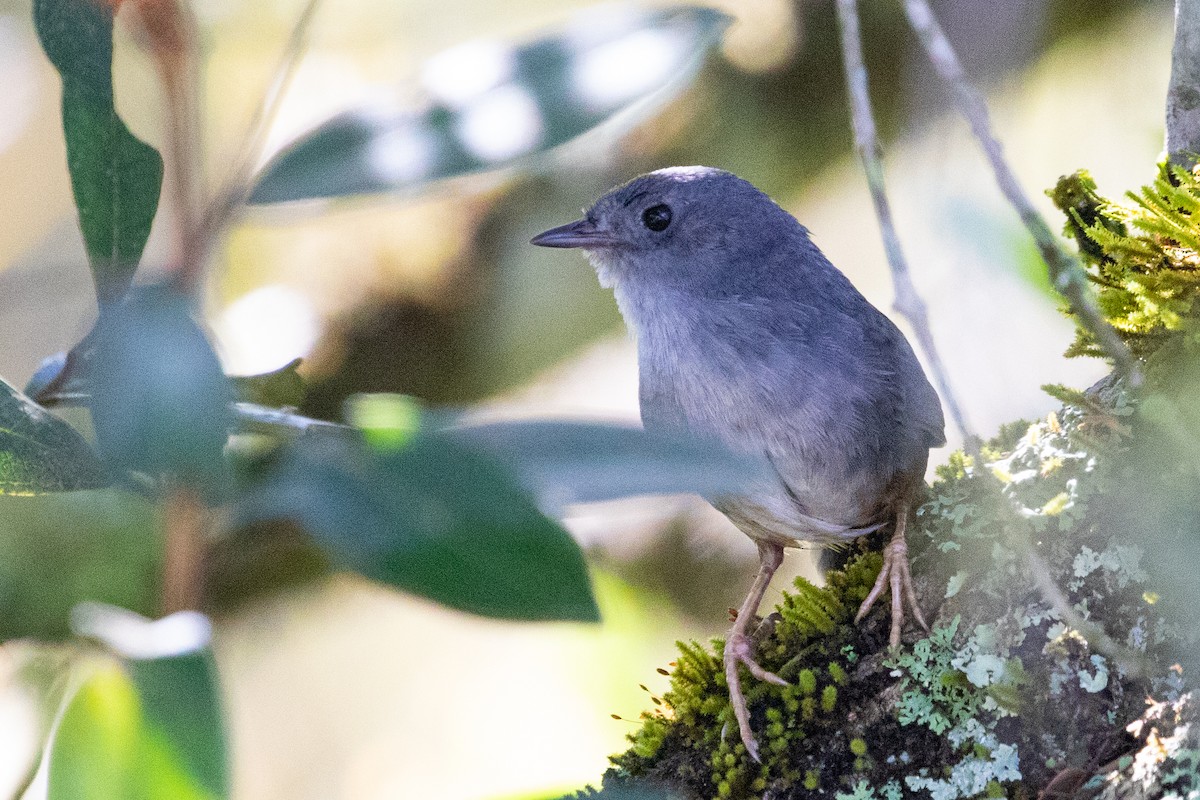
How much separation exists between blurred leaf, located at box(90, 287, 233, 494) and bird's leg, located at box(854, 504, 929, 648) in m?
1.29

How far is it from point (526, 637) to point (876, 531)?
318 cm

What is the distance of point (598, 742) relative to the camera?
4.78 metres

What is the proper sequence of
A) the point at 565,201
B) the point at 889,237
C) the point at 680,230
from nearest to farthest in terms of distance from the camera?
the point at 889,237 < the point at 680,230 < the point at 565,201

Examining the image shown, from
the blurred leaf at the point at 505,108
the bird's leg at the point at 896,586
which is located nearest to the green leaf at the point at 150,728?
the blurred leaf at the point at 505,108

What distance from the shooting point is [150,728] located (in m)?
1.14

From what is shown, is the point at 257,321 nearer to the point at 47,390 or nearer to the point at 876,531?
the point at 47,390

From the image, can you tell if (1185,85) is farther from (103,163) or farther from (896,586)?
(103,163)

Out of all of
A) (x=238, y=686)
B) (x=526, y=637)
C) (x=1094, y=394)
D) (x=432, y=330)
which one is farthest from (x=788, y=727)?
(x=238, y=686)

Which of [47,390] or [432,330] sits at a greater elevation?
[432,330]

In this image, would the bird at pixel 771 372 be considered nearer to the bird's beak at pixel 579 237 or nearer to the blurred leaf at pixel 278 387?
the bird's beak at pixel 579 237

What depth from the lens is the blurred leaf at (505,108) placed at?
1.76 meters

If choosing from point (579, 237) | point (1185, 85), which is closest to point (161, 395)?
point (579, 237)

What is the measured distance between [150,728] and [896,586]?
1.37m

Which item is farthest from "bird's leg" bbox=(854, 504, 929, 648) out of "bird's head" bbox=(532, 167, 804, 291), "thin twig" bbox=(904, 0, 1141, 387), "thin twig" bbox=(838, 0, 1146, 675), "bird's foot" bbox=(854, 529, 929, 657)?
"bird's head" bbox=(532, 167, 804, 291)
